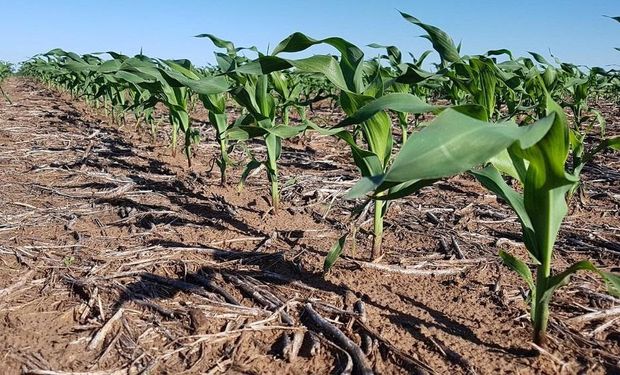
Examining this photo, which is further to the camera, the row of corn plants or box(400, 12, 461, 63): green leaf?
box(400, 12, 461, 63): green leaf

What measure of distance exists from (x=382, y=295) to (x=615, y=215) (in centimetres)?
186

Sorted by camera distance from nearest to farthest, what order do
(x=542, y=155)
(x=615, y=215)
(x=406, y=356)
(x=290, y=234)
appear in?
(x=542, y=155)
(x=406, y=356)
(x=290, y=234)
(x=615, y=215)

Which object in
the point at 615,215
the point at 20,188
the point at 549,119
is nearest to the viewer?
the point at 549,119

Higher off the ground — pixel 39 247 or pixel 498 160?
pixel 498 160

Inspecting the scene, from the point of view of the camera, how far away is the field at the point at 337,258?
56.4 inches

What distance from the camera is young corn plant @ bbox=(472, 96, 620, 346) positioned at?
1170 millimetres

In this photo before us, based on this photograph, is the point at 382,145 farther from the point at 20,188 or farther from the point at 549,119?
the point at 20,188

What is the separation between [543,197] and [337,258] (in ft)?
3.11

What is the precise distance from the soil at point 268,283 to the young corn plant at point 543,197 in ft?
0.71

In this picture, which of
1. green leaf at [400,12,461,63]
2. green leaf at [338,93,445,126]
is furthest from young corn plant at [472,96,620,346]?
green leaf at [400,12,461,63]

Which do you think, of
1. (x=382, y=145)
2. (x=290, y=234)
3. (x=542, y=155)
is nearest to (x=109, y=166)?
(x=290, y=234)

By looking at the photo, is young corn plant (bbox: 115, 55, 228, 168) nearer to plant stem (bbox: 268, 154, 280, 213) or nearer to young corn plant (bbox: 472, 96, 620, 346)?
plant stem (bbox: 268, 154, 280, 213)

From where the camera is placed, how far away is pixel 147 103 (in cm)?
411

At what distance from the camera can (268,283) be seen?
2.05 meters
